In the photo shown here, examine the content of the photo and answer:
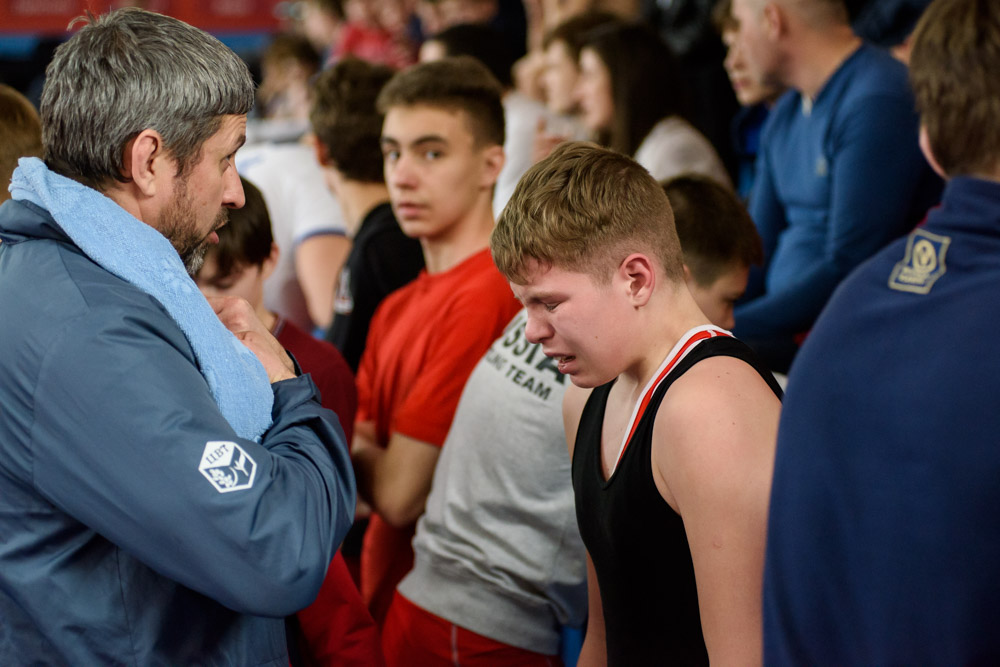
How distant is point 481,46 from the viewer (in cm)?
446

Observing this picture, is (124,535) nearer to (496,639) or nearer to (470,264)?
(496,639)

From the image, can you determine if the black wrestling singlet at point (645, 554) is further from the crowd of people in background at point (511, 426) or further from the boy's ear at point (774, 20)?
the boy's ear at point (774, 20)

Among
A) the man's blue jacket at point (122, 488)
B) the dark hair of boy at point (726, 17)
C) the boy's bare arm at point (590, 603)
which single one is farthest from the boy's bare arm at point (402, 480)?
the dark hair of boy at point (726, 17)

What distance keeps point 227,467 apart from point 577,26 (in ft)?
11.8

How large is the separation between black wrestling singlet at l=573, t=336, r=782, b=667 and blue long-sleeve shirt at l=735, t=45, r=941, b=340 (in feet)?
4.40

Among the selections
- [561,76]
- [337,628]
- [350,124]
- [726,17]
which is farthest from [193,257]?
[561,76]

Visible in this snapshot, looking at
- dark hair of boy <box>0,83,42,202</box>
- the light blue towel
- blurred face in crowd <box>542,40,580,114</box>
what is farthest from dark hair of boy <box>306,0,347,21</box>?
the light blue towel

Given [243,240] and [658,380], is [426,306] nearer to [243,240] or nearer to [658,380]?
[243,240]

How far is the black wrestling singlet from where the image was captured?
4.50 ft

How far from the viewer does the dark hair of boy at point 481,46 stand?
14.5 feet

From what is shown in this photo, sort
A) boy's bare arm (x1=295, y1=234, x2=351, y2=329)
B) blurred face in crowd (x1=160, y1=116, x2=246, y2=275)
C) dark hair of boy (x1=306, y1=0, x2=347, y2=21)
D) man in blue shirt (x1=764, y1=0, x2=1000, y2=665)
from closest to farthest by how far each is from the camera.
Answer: man in blue shirt (x1=764, y1=0, x2=1000, y2=665)
blurred face in crowd (x1=160, y1=116, x2=246, y2=275)
boy's bare arm (x1=295, y1=234, x2=351, y2=329)
dark hair of boy (x1=306, y1=0, x2=347, y2=21)

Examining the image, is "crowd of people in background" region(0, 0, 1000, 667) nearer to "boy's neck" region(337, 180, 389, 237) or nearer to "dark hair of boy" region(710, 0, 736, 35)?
"boy's neck" region(337, 180, 389, 237)

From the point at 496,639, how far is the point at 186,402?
1011 millimetres

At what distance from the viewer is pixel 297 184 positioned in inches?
137
